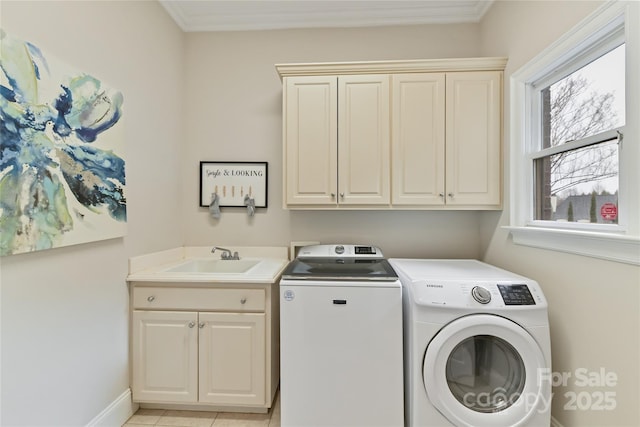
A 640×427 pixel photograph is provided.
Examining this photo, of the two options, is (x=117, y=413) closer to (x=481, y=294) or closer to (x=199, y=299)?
(x=199, y=299)

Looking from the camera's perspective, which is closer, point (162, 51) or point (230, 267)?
point (162, 51)

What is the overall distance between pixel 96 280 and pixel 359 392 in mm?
1525

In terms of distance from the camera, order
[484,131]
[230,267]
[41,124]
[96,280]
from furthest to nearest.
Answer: [230,267]
[484,131]
[96,280]
[41,124]

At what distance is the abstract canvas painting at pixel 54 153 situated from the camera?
108 centimetres

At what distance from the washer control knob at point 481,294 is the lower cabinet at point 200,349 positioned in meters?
1.14

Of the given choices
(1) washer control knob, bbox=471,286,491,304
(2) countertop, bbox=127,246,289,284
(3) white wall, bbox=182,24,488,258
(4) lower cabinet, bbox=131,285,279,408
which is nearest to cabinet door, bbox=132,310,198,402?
(4) lower cabinet, bbox=131,285,279,408

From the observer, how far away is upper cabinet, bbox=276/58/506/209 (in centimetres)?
194

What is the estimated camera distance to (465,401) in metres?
1.40

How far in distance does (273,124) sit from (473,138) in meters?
1.52

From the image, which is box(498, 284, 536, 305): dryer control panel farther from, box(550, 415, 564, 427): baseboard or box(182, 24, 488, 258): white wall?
box(182, 24, 488, 258): white wall

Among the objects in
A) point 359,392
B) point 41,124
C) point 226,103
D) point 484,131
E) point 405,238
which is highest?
point 226,103

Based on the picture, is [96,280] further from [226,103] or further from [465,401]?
[465,401]

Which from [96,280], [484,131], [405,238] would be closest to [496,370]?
[405,238]

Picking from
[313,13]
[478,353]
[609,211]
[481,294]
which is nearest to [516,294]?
[481,294]
